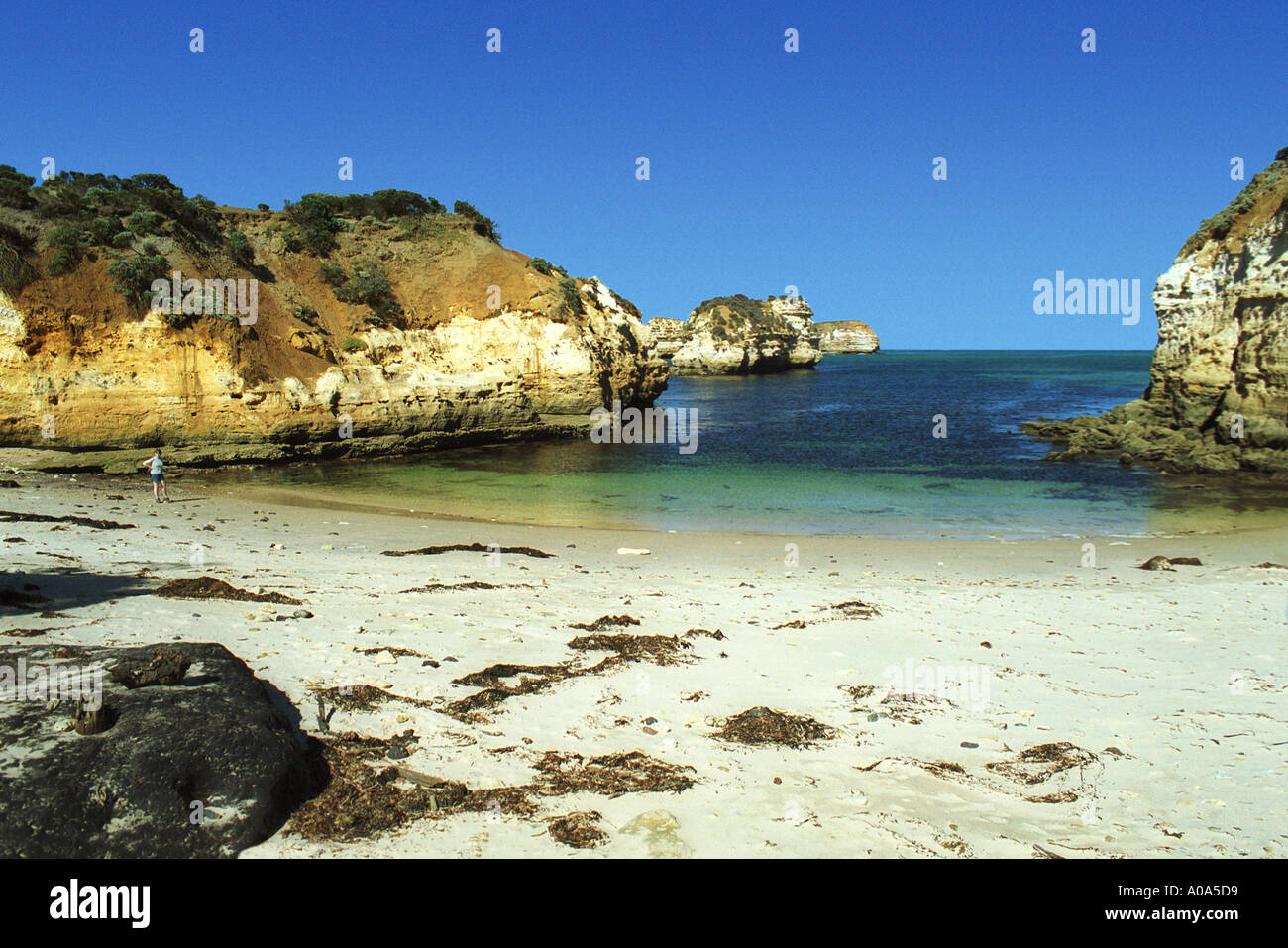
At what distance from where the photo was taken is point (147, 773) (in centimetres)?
415

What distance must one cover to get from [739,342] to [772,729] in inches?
4388

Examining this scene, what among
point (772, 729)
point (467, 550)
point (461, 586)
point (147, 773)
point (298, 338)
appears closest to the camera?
point (147, 773)

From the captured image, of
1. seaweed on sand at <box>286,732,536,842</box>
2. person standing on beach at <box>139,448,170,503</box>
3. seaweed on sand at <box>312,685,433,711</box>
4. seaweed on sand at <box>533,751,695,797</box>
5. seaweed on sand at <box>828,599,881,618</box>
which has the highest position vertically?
person standing on beach at <box>139,448,170,503</box>

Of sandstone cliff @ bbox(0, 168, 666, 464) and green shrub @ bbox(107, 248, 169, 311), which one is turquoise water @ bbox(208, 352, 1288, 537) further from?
green shrub @ bbox(107, 248, 169, 311)

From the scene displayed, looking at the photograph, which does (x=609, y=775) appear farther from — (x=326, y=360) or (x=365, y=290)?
(x=365, y=290)

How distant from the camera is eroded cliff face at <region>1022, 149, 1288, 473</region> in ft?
91.9

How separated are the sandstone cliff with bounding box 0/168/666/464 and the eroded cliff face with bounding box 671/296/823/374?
67983mm

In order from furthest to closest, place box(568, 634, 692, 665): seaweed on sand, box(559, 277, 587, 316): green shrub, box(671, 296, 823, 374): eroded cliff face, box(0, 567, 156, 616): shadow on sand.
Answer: box(671, 296, 823, 374): eroded cliff face < box(559, 277, 587, 316): green shrub < box(568, 634, 692, 665): seaweed on sand < box(0, 567, 156, 616): shadow on sand

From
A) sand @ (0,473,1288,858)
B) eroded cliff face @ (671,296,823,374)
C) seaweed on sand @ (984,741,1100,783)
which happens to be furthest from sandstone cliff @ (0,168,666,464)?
eroded cliff face @ (671,296,823,374)

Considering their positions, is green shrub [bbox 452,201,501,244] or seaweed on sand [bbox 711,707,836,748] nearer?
seaweed on sand [bbox 711,707,836,748]

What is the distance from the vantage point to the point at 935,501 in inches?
945

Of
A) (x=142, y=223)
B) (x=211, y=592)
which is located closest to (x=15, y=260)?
(x=142, y=223)
